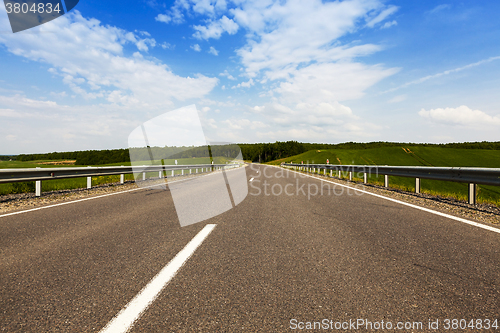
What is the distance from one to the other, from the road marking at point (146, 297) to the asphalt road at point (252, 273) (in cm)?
6

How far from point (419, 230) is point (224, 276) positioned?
144 inches

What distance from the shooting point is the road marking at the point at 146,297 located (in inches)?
77.5

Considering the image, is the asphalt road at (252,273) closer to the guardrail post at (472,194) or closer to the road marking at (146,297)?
the road marking at (146,297)

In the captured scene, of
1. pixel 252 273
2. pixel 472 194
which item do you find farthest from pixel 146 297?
pixel 472 194

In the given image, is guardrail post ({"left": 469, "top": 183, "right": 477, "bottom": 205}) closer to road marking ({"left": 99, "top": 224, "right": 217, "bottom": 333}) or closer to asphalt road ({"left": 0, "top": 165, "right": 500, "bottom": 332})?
asphalt road ({"left": 0, "top": 165, "right": 500, "bottom": 332})

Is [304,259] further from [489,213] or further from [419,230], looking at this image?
[489,213]

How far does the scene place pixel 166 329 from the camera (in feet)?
6.40

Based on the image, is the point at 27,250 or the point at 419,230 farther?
the point at 419,230

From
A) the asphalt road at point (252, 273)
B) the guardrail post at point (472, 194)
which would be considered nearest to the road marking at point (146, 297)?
the asphalt road at point (252, 273)

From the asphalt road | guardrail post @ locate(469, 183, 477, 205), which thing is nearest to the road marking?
the asphalt road

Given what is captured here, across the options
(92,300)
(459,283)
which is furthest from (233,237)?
(459,283)

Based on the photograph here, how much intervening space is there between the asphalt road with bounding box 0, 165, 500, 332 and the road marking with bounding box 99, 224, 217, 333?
0.19 feet

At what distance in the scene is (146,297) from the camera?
2.37 meters

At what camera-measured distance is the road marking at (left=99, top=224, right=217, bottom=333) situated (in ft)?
6.46
